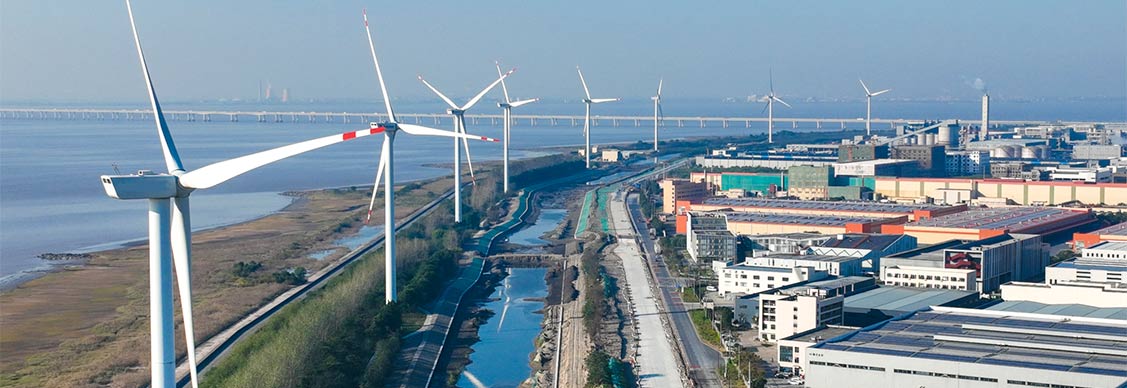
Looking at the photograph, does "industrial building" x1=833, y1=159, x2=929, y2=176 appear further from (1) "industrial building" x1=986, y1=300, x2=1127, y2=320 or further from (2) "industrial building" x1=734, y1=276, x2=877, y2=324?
(1) "industrial building" x1=986, y1=300, x2=1127, y2=320

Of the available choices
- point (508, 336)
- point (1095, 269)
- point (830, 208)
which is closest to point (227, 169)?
point (508, 336)

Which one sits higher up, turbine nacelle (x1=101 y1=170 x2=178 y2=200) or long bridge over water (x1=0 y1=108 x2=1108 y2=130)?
long bridge over water (x1=0 y1=108 x2=1108 y2=130)

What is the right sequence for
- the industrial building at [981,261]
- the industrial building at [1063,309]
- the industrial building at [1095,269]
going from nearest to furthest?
1. the industrial building at [1063,309]
2. the industrial building at [1095,269]
3. the industrial building at [981,261]

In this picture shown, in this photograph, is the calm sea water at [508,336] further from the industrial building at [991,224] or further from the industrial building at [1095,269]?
the industrial building at [1095,269]

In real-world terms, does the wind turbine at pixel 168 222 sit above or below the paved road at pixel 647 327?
above

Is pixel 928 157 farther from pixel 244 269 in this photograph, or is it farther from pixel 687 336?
pixel 687 336

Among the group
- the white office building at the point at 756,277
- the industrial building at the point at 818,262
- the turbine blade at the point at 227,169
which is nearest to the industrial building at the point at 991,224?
the industrial building at the point at 818,262

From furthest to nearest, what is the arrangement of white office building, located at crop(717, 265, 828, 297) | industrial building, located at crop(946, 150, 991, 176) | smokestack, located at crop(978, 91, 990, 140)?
smokestack, located at crop(978, 91, 990, 140)
industrial building, located at crop(946, 150, 991, 176)
white office building, located at crop(717, 265, 828, 297)

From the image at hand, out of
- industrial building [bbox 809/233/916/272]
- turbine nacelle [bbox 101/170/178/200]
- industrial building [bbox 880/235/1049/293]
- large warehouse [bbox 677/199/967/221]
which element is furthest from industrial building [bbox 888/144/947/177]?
turbine nacelle [bbox 101/170/178/200]
